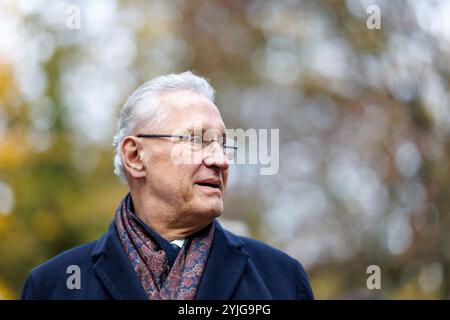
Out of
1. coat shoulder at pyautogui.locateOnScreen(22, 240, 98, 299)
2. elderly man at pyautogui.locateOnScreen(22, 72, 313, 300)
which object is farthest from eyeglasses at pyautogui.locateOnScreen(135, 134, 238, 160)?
coat shoulder at pyautogui.locateOnScreen(22, 240, 98, 299)

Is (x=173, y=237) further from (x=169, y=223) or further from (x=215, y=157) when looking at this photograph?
(x=215, y=157)

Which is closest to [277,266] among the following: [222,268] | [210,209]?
[222,268]

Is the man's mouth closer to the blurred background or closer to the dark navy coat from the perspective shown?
the dark navy coat

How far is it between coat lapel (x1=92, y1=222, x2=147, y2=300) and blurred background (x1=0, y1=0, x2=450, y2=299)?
8.55 meters

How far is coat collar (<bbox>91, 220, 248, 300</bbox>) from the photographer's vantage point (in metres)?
Answer: 2.75

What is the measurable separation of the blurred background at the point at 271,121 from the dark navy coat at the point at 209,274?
8.26 meters

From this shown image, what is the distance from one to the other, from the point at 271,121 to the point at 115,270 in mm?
11841

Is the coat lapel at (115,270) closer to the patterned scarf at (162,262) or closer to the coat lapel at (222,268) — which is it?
the patterned scarf at (162,262)

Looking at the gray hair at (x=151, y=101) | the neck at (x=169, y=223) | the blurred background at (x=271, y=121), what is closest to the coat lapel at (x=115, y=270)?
the neck at (x=169, y=223)

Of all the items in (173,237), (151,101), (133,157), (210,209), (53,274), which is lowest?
(53,274)

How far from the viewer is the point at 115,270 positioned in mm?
2824
